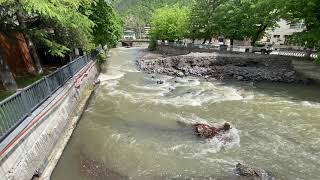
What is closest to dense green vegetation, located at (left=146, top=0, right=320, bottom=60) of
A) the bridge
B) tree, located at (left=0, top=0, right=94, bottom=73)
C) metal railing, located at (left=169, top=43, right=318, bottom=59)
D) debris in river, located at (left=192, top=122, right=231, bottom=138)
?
metal railing, located at (left=169, top=43, right=318, bottom=59)

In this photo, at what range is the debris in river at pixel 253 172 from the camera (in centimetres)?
937

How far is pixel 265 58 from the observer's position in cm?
2919

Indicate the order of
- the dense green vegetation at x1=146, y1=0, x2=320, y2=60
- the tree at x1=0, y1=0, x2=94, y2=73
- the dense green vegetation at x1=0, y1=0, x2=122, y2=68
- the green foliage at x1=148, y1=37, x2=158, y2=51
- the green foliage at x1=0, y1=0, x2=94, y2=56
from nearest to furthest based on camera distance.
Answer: the tree at x1=0, y1=0, x2=94, y2=73 < the green foliage at x1=0, y1=0, x2=94, y2=56 < the dense green vegetation at x1=0, y1=0, x2=122, y2=68 < the dense green vegetation at x1=146, y1=0, x2=320, y2=60 < the green foliage at x1=148, y1=37, x2=158, y2=51

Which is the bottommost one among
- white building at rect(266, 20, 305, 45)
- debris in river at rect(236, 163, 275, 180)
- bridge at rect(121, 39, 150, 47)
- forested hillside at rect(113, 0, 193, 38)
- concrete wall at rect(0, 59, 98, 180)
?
debris in river at rect(236, 163, 275, 180)

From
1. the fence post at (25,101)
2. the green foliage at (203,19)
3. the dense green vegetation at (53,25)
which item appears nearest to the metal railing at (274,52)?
the green foliage at (203,19)

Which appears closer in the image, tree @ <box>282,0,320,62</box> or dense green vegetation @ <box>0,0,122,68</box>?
dense green vegetation @ <box>0,0,122,68</box>

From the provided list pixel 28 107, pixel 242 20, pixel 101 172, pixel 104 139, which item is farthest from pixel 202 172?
pixel 242 20

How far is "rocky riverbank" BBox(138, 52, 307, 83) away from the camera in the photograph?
88.0 ft

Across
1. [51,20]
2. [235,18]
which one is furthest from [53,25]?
[235,18]

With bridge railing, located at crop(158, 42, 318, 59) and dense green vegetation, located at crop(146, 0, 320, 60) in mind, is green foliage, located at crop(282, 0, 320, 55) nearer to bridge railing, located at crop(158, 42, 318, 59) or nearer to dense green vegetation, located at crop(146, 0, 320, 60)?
dense green vegetation, located at crop(146, 0, 320, 60)

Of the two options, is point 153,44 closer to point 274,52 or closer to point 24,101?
point 274,52

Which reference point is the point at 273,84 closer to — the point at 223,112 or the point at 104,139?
the point at 223,112

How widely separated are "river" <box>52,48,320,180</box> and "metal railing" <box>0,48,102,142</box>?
7.43ft

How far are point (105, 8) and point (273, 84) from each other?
1731 centimetres
